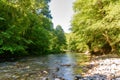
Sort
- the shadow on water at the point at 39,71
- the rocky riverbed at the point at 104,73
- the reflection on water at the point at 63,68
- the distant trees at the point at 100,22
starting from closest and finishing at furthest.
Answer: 1. the rocky riverbed at the point at 104,73
2. the shadow on water at the point at 39,71
3. the reflection on water at the point at 63,68
4. the distant trees at the point at 100,22

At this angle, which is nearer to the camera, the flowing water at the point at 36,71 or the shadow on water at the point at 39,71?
the shadow on water at the point at 39,71

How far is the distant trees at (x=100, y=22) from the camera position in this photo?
1015 inches

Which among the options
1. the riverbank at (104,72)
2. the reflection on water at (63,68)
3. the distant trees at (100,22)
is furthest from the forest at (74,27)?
the riverbank at (104,72)

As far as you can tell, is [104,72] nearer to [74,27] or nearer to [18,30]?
[18,30]

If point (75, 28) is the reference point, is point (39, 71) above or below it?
below

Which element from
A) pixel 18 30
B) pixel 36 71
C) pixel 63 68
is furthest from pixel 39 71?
pixel 18 30

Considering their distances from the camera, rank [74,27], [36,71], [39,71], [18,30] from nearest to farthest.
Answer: [39,71], [36,71], [18,30], [74,27]

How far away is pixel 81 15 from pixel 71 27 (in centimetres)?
585

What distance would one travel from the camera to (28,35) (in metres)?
37.1

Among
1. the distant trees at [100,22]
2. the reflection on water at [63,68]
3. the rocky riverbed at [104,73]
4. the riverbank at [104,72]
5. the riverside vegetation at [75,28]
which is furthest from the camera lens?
the riverside vegetation at [75,28]

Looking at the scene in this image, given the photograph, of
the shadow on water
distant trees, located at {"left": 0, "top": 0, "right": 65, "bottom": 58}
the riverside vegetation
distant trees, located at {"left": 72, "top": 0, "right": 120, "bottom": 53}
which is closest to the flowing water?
the shadow on water

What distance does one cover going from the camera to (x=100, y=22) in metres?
28.0

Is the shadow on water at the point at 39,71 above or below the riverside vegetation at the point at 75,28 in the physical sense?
below

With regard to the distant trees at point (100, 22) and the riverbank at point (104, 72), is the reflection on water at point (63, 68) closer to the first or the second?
the riverbank at point (104, 72)
